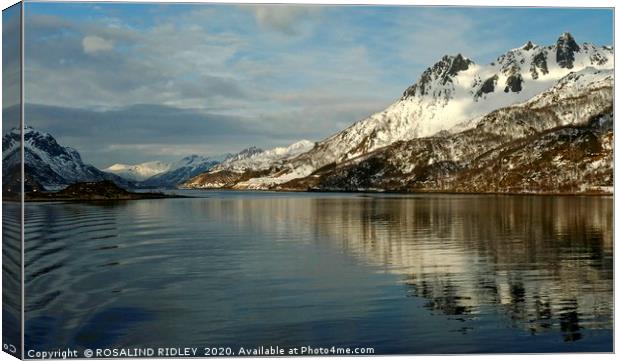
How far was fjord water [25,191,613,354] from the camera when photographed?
104 feet

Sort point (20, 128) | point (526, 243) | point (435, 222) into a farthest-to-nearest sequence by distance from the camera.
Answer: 1. point (435, 222)
2. point (526, 243)
3. point (20, 128)

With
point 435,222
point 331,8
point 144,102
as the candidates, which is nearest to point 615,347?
point 331,8

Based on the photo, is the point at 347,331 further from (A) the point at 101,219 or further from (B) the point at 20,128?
(A) the point at 101,219

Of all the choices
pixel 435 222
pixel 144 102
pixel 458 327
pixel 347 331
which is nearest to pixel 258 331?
pixel 347 331

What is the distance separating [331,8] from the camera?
1344 inches

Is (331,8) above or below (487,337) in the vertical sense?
above

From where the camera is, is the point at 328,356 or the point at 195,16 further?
the point at 195,16

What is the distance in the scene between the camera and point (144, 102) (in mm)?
46281

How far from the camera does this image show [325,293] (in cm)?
Result: 4231

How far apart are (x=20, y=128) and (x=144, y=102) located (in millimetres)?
17451

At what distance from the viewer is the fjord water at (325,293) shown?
104 ft

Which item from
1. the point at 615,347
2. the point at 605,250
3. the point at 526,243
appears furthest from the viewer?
the point at 526,243

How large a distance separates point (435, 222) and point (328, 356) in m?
83.0

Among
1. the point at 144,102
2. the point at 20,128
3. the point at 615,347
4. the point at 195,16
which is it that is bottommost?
the point at 615,347
